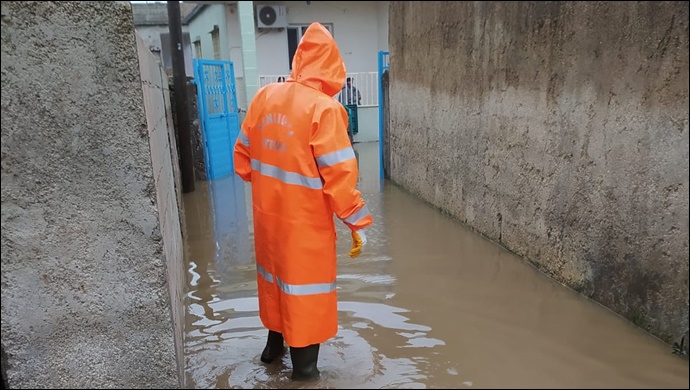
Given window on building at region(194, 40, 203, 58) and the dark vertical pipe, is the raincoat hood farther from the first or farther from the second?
window on building at region(194, 40, 203, 58)

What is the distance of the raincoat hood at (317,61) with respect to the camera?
7.91 feet

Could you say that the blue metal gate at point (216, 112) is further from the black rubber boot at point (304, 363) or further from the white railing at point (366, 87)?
the black rubber boot at point (304, 363)

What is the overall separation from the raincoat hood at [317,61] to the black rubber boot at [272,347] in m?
1.37

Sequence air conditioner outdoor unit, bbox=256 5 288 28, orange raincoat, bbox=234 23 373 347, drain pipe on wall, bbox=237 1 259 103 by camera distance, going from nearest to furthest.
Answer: orange raincoat, bbox=234 23 373 347 → drain pipe on wall, bbox=237 1 259 103 → air conditioner outdoor unit, bbox=256 5 288 28

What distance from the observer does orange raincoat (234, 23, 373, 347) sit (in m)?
2.29

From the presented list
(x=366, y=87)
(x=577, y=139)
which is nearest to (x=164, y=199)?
(x=577, y=139)

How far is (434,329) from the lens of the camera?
3141 millimetres

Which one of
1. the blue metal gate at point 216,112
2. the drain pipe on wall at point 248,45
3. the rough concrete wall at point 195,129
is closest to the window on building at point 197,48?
the drain pipe on wall at point 248,45

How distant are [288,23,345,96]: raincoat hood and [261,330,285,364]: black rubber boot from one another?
1.37 metres

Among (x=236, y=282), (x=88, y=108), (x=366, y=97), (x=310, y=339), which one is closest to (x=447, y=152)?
(x=236, y=282)

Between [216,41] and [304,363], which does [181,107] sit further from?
[216,41]

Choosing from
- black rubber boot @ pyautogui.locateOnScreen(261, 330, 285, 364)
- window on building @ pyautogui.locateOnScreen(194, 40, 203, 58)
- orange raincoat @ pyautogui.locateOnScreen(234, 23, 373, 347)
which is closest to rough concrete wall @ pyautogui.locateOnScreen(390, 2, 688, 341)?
orange raincoat @ pyautogui.locateOnScreen(234, 23, 373, 347)

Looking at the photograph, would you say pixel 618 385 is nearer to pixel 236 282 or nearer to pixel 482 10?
pixel 236 282

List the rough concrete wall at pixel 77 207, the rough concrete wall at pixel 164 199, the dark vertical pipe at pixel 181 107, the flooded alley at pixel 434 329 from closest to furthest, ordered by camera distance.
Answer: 1. the rough concrete wall at pixel 77 207
2. the rough concrete wall at pixel 164 199
3. the flooded alley at pixel 434 329
4. the dark vertical pipe at pixel 181 107
